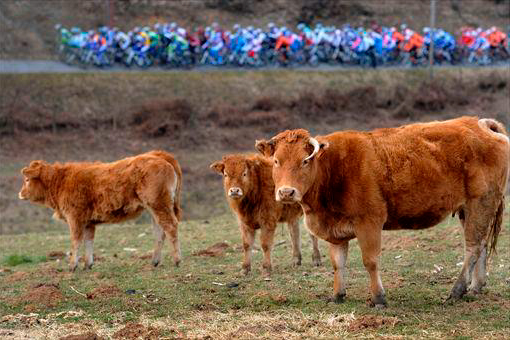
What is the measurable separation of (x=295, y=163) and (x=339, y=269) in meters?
1.68

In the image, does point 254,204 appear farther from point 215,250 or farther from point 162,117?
point 162,117

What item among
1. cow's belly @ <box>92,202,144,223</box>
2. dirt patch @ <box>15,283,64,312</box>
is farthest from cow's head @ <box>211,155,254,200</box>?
dirt patch @ <box>15,283,64,312</box>

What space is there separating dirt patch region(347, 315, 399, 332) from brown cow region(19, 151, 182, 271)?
6.35 metres

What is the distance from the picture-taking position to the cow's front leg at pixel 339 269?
486 inches

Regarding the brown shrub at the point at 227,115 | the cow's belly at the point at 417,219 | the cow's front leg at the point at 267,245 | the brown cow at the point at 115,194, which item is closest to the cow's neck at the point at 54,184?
the brown cow at the point at 115,194

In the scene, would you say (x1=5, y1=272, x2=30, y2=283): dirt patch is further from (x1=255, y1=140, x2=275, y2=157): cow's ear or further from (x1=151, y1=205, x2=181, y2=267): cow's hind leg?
(x1=255, y1=140, x2=275, y2=157): cow's ear

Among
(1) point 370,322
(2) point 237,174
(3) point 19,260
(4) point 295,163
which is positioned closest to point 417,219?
(4) point 295,163

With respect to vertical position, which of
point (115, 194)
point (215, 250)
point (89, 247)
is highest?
point (115, 194)

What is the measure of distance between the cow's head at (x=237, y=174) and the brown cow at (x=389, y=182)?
305 cm

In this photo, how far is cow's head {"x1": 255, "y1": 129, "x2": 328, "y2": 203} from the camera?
38.0 feet

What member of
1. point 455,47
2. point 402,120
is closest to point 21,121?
point 402,120

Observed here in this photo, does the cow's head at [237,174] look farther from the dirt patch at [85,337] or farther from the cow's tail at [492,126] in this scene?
the dirt patch at [85,337]

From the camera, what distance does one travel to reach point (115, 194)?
17.2 meters

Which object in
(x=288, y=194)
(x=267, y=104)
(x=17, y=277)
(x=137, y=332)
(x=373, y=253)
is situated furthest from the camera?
(x=267, y=104)
